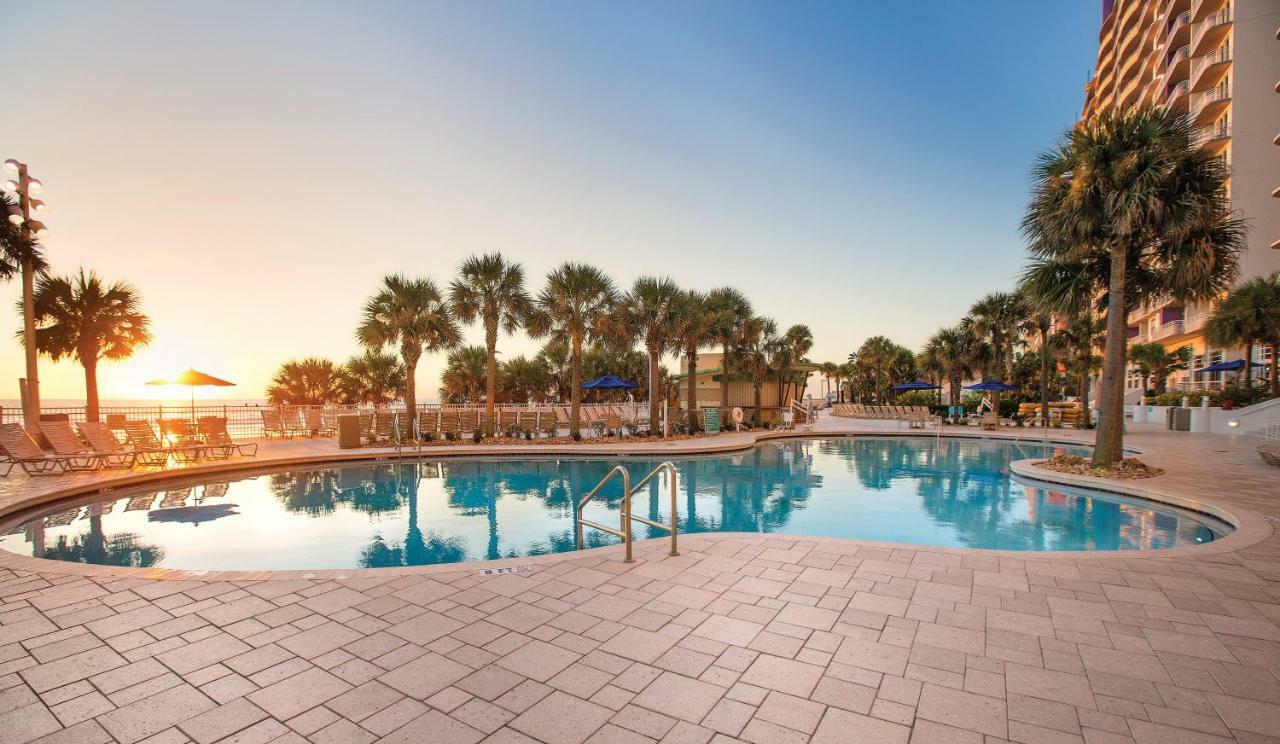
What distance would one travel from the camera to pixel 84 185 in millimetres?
12867

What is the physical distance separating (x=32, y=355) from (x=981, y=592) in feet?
58.2

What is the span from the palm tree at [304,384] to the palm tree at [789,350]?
21863 millimetres

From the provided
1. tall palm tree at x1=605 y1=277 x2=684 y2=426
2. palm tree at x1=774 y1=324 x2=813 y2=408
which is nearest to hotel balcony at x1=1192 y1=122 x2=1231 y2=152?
palm tree at x1=774 y1=324 x2=813 y2=408

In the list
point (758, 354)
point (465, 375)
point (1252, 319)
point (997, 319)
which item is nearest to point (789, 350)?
point (758, 354)

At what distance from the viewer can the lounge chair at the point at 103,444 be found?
1059cm

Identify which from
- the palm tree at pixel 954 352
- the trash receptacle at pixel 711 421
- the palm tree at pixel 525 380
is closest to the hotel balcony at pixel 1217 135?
the palm tree at pixel 954 352

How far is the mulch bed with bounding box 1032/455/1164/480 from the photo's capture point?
31.6ft

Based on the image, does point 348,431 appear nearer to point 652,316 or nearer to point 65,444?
point 65,444

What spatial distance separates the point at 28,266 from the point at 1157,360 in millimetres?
45370

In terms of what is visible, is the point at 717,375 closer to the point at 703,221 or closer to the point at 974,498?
the point at 703,221

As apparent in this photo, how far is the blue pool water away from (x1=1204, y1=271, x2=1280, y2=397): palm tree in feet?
44.9

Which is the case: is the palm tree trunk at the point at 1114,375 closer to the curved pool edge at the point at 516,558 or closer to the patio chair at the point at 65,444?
the curved pool edge at the point at 516,558

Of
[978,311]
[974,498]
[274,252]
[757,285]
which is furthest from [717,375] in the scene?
[274,252]

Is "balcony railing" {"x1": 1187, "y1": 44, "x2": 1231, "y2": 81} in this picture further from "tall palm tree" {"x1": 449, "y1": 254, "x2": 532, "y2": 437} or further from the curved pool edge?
"tall palm tree" {"x1": 449, "y1": 254, "x2": 532, "y2": 437}
